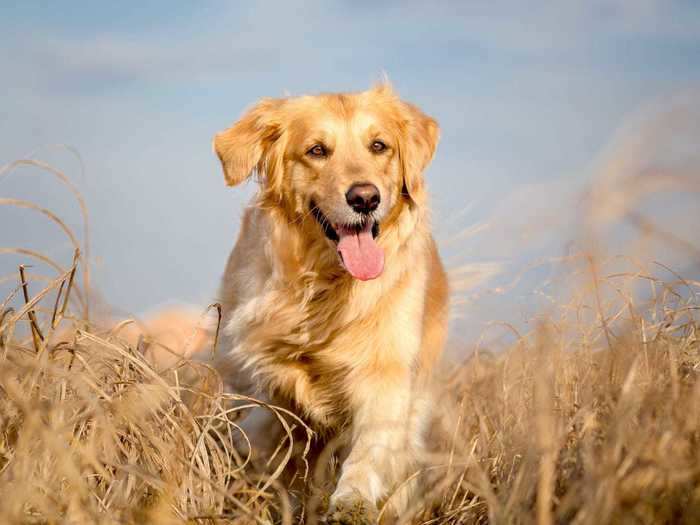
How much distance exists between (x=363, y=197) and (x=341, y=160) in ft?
1.08

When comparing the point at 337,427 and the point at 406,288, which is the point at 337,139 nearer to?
the point at 406,288

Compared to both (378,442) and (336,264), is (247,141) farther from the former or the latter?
(378,442)

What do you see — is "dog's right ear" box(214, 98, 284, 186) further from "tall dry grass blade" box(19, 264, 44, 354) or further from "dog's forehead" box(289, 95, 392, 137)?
"tall dry grass blade" box(19, 264, 44, 354)

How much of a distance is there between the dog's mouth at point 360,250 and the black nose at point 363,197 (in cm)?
8

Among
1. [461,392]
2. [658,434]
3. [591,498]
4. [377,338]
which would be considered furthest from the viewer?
[461,392]

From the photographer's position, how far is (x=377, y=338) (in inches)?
155

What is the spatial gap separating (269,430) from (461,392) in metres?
1.20

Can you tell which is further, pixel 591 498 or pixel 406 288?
pixel 406 288

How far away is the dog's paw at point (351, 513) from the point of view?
309cm

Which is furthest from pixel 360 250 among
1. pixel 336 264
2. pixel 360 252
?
pixel 336 264

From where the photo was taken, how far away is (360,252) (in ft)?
13.0

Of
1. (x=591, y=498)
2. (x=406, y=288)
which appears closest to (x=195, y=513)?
(x=591, y=498)

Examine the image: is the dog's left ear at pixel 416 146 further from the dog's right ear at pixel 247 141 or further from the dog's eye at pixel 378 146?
the dog's right ear at pixel 247 141

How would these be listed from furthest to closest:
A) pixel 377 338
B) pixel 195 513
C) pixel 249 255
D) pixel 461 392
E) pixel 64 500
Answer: pixel 461 392, pixel 249 255, pixel 377 338, pixel 195 513, pixel 64 500
